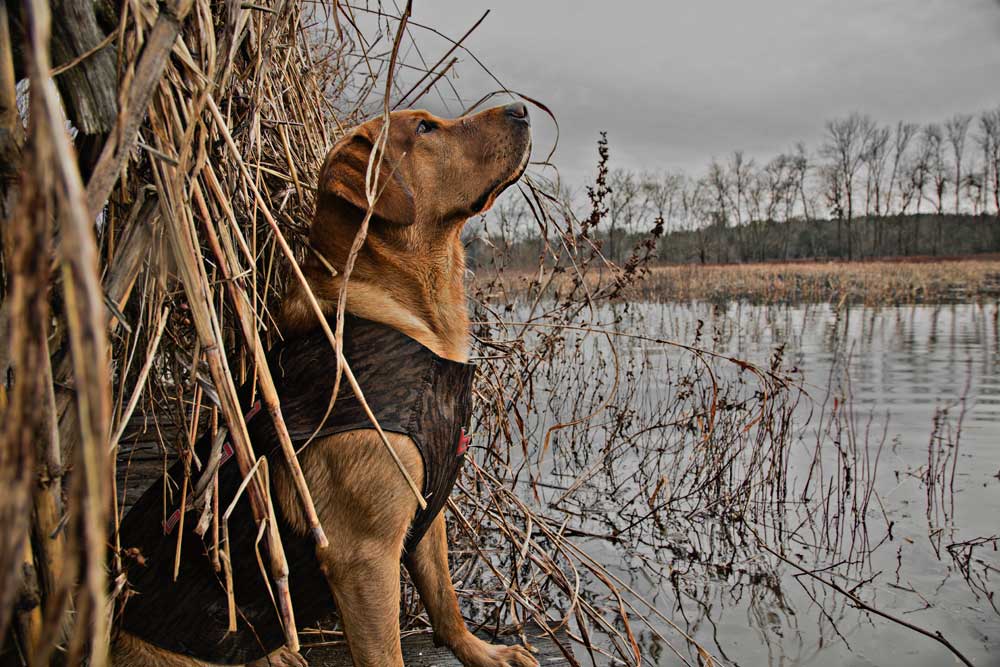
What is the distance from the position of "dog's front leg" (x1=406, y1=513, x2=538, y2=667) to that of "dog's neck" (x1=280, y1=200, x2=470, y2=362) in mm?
705

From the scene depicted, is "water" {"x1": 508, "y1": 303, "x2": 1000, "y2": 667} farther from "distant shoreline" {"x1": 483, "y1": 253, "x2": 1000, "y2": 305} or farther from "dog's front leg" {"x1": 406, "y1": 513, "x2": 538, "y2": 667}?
"distant shoreline" {"x1": 483, "y1": 253, "x2": 1000, "y2": 305}

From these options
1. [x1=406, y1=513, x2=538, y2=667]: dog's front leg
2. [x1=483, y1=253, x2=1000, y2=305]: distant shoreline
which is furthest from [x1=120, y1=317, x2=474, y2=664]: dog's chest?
[x1=483, y1=253, x2=1000, y2=305]: distant shoreline

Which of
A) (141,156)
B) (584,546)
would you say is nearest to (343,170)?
(141,156)

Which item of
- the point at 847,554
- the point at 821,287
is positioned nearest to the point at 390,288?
the point at 847,554

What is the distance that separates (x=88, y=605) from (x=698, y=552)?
4.22 m

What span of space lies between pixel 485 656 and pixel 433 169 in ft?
5.91

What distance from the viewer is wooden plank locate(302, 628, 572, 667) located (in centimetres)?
248

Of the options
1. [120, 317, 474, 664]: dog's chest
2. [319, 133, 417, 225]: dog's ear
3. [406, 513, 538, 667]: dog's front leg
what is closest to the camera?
[120, 317, 474, 664]: dog's chest

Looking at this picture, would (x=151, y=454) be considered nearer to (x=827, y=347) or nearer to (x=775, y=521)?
(x=775, y=521)

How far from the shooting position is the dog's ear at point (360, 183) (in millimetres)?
2078

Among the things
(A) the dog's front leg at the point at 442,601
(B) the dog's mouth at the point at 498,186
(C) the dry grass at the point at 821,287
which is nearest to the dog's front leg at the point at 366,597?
(A) the dog's front leg at the point at 442,601

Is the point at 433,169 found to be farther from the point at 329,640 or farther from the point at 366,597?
the point at 329,640

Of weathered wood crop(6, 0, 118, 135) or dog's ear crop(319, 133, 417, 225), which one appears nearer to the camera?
weathered wood crop(6, 0, 118, 135)

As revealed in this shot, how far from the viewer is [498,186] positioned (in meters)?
2.45
